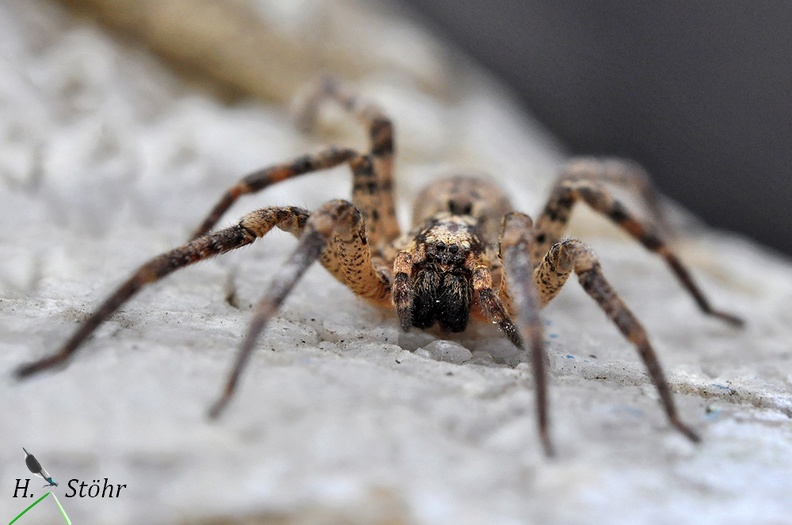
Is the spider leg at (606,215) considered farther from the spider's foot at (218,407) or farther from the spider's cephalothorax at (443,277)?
the spider's foot at (218,407)

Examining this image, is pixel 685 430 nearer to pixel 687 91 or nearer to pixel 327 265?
pixel 327 265

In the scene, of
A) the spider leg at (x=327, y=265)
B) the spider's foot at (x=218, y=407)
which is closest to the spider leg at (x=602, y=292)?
the spider leg at (x=327, y=265)

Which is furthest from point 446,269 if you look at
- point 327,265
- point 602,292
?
point 602,292

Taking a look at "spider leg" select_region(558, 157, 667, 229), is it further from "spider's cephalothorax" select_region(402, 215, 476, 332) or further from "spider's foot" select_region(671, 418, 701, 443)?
"spider's foot" select_region(671, 418, 701, 443)

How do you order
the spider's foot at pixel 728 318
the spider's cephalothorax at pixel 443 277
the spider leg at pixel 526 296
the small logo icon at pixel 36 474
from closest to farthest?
the small logo icon at pixel 36 474 → the spider leg at pixel 526 296 → the spider's cephalothorax at pixel 443 277 → the spider's foot at pixel 728 318

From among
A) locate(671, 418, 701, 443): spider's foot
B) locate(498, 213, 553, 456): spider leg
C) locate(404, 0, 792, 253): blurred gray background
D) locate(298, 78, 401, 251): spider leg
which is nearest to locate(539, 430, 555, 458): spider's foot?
locate(498, 213, 553, 456): spider leg
